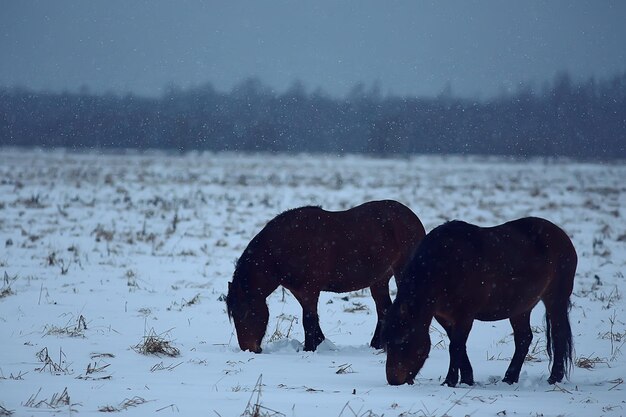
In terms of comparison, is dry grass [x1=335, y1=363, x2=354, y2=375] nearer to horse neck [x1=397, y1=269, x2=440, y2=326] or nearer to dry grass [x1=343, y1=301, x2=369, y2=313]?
horse neck [x1=397, y1=269, x2=440, y2=326]

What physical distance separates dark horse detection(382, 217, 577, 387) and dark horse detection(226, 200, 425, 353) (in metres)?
1.51

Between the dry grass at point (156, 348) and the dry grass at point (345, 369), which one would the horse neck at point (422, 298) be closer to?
the dry grass at point (345, 369)

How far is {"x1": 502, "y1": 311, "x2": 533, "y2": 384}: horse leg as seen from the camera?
5.38m

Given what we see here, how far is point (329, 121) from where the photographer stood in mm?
93688

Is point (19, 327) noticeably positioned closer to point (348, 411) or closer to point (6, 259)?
point (348, 411)

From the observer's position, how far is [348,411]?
4.30 meters

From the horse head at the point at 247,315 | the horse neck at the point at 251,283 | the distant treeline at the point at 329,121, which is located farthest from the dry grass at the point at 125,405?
the distant treeline at the point at 329,121

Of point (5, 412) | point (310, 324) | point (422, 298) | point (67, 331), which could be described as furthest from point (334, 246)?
point (5, 412)

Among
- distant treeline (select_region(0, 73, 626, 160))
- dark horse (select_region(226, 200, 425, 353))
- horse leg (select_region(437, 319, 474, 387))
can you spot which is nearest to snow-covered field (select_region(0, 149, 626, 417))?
horse leg (select_region(437, 319, 474, 387))

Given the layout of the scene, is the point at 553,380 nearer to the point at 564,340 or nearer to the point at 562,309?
the point at 564,340

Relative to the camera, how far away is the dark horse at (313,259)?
6594mm

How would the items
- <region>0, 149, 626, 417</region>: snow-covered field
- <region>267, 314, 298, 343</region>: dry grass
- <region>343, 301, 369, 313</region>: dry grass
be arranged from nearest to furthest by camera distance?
<region>0, 149, 626, 417</region>: snow-covered field < <region>267, 314, 298, 343</region>: dry grass < <region>343, 301, 369, 313</region>: dry grass

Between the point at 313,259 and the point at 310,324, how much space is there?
0.67 meters

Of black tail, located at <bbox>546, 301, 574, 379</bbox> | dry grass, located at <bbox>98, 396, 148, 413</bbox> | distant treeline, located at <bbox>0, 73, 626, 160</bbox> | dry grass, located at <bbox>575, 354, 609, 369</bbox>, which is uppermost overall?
distant treeline, located at <bbox>0, 73, 626, 160</bbox>
